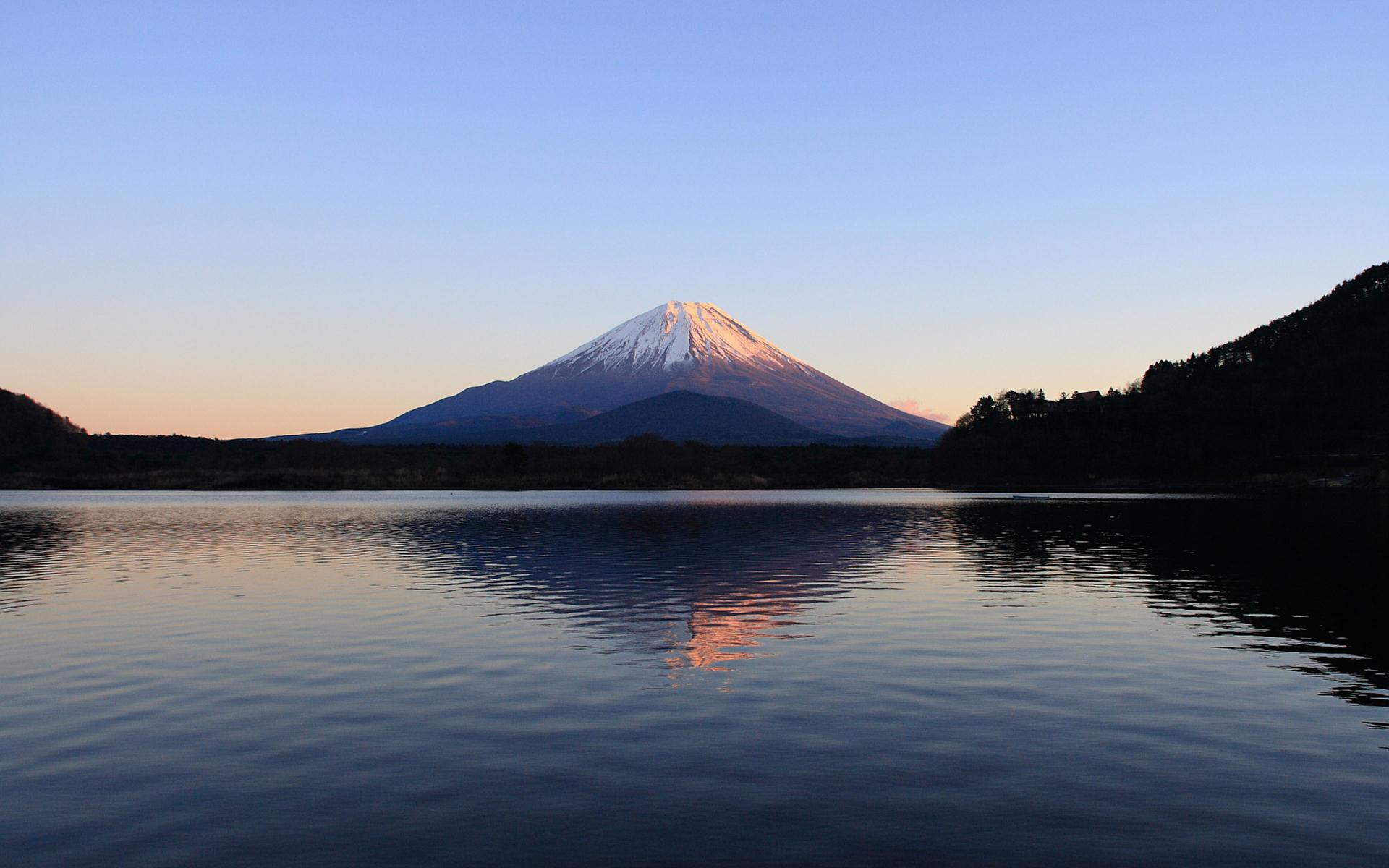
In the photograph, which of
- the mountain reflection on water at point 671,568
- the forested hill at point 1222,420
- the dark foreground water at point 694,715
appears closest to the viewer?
the dark foreground water at point 694,715

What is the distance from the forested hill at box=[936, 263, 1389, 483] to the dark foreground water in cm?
12584

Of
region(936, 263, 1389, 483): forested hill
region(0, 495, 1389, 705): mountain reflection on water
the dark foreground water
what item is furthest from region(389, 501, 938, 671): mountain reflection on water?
region(936, 263, 1389, 483): forested hill

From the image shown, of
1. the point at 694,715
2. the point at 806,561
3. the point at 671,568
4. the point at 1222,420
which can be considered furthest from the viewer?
the point at 1222,420

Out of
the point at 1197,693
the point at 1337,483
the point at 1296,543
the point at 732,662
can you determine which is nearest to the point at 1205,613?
the point at 1197,693

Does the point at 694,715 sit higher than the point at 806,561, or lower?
lower

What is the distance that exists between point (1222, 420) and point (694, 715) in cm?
16051

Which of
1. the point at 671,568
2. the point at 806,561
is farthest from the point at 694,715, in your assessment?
the point at 806,561

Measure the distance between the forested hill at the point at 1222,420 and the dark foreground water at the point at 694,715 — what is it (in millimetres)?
125836

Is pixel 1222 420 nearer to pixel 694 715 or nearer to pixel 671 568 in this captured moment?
pixel 671 568

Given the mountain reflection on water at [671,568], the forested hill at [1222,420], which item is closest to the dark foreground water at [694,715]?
the mountain reflection on water at [671,568]

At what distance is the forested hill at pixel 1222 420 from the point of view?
150m

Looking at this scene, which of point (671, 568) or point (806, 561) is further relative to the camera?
point (806, 561)

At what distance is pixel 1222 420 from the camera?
157 metres

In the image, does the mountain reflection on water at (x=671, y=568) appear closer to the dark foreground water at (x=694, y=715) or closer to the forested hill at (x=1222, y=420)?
the dark foreground water at (x=694, y=715)
